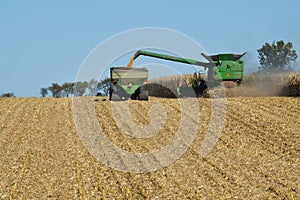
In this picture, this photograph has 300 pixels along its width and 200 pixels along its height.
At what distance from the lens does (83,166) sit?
11625 millimetres

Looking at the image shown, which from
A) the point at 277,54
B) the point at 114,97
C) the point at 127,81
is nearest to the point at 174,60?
the point at 127,81

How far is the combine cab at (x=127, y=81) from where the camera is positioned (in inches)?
801

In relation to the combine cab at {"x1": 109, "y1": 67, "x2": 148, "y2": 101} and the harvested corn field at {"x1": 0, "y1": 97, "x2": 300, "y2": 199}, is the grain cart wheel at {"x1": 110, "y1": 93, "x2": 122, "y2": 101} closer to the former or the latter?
the combine cab at {"x1": 109, "y1": 67, "x2": 148, "y2": 101}

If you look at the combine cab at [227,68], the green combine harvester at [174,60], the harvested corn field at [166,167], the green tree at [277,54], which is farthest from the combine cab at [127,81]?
the green tree at [277,54]

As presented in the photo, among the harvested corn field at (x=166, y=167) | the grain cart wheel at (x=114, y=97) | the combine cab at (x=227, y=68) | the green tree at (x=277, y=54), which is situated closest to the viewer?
the harvested corn field at (x=166, y=167)

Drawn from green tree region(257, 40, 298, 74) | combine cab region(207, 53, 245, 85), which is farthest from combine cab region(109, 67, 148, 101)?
green tree region(257, 40, 298, 74)

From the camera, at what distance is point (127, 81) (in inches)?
803

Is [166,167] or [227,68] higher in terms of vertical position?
[227,68]

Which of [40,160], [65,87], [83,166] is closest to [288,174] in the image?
[83,166]

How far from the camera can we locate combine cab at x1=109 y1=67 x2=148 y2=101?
801 inches

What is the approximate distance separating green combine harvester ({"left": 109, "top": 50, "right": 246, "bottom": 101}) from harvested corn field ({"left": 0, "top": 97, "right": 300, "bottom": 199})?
6.80 ft

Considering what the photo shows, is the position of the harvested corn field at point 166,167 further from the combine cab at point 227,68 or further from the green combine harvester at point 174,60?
the combine cab at point 227,68

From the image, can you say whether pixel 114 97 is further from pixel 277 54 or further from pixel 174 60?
pixel 277 54

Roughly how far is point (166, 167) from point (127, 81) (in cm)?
942
